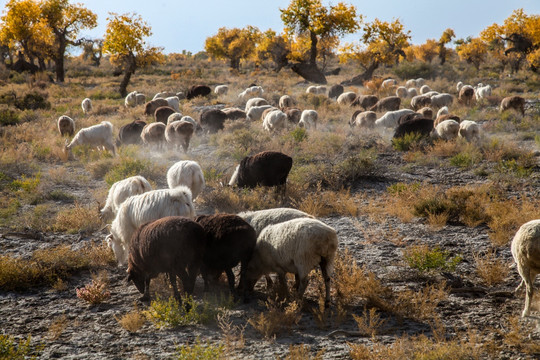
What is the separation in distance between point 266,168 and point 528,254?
587 centimetres

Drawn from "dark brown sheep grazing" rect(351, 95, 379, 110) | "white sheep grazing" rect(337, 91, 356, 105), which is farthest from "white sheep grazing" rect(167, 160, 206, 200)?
"white sheep grazing" rect(337, 91, 356, 105)

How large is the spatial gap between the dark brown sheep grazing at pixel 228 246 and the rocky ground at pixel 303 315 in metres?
0.48

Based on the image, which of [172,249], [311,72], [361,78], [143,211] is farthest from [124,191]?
[361,78]

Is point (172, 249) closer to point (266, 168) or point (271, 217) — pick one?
point (271, 217)

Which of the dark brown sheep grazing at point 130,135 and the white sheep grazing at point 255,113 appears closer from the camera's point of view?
the dark brown sheep grazing at point 130,135

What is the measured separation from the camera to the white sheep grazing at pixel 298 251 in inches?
211

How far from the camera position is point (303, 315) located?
Answer: 217 inches

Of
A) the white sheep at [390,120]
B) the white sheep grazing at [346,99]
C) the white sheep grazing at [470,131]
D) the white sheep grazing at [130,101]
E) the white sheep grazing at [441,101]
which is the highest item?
the white sheep grazing at [130,101]

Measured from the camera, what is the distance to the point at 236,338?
4902mm

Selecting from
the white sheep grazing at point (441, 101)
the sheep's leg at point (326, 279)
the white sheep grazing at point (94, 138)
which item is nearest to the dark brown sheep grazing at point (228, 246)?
the sheep's leg at point (326, 279)

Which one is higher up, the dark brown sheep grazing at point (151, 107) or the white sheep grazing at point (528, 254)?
the dark brown sheep grazing at point (151, 107)

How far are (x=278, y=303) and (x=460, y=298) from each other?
224 centimetres

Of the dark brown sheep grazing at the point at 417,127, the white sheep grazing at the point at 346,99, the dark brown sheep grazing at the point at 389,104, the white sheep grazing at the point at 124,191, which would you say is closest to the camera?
the white sheep grazing at the point at 124,191

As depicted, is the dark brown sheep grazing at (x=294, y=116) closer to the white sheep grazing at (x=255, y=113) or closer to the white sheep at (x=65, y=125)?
the white sheep grazing at (x=255, y=113)
